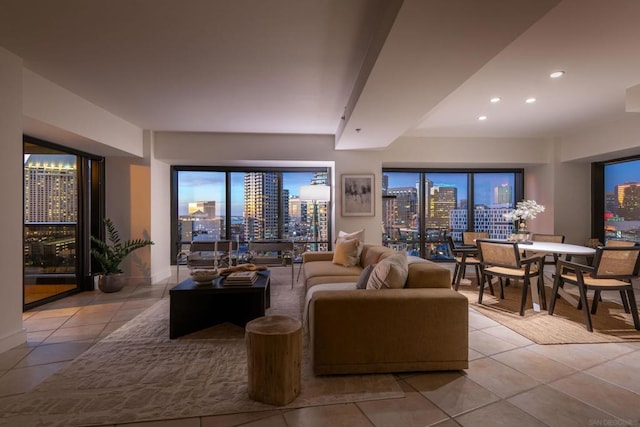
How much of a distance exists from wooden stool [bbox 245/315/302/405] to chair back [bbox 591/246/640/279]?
3293mm

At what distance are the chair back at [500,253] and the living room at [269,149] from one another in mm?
1821

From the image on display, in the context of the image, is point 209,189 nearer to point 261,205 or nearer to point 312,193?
point 261,205

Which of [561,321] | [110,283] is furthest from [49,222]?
[561,321]

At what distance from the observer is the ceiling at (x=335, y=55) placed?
2066 millimetres

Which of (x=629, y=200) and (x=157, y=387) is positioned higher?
(x=629, y=200)

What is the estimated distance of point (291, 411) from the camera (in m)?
1.88

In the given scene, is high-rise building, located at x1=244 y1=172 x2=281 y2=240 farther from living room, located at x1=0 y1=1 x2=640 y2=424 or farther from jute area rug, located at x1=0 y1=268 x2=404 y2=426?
jute area rug, located at x1=0 y1=268 x2=404 y2=426

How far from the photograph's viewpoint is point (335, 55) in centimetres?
278

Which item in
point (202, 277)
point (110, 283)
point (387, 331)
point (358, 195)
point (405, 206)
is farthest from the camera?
point (405, 206)

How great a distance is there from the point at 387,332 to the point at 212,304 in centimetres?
192

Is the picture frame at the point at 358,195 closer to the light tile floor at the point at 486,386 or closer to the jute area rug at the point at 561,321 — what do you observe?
the jute area rug at the point at 561,321

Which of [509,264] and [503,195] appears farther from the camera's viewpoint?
[503,195]

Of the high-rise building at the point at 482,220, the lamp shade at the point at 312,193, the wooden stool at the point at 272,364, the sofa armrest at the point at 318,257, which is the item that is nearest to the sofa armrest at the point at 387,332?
the wooden stool at the point at 272,364

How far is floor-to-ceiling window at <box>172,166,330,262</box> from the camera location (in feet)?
20.8
